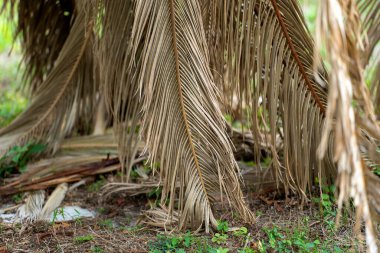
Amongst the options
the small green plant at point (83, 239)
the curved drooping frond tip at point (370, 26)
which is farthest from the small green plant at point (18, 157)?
the curved drooping frond tip at point (370, 26)

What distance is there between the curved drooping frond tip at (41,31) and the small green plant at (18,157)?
0.67m

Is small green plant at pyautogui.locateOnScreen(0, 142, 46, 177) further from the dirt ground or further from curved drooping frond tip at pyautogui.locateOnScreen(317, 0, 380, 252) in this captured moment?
curved drooping frond tip at pyautogui.locateOnScreen(317, 0, 380, 252)

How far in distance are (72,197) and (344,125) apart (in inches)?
102

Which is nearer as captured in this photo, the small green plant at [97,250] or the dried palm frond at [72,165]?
the small green plant at [97,250]

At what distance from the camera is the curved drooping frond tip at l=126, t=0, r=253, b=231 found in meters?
3.13

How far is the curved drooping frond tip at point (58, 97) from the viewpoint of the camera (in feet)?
14.3

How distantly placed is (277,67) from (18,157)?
199cm

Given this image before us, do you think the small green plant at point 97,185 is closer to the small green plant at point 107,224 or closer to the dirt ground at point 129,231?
the dirt ground at point 129,231

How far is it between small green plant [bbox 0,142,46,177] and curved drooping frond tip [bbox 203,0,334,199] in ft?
5.45

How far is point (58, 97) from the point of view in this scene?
14.5 ft

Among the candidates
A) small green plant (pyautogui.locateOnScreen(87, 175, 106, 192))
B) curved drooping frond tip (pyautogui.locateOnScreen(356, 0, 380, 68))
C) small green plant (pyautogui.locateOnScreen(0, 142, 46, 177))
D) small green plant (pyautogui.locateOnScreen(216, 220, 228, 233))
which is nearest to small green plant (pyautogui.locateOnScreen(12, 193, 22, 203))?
small green plant (pyautogui.locateOnScreen(0, 142, 46, 177))

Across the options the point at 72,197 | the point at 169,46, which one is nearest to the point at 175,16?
the point at 169,46

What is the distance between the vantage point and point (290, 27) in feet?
10.7

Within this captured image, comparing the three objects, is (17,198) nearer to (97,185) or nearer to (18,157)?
(18,157)
